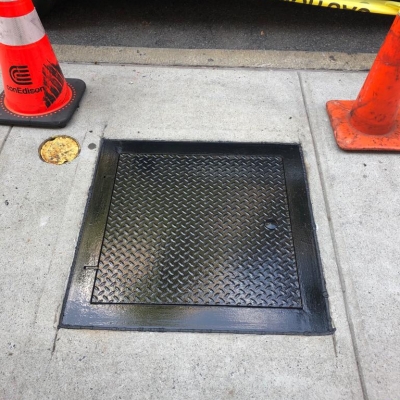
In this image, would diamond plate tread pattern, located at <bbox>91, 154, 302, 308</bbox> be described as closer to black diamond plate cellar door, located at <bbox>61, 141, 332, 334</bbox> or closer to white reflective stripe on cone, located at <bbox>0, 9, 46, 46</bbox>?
black diamond plate cellar door, located at <bbox>61, 141, 332, 334</bbox>

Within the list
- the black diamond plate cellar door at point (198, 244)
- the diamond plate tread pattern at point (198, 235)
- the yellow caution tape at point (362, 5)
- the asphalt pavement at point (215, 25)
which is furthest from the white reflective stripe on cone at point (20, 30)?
the yellow caution tape at point (362, 5)

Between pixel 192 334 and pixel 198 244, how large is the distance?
0.45 meters

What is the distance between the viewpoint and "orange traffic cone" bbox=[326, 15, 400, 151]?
2.17 m

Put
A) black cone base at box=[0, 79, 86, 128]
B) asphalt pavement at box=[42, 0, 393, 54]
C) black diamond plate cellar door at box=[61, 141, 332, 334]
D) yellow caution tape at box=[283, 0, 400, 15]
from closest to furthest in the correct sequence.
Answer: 1. black diamond plate cellar door at box=[61, 141, 332, 334]
2. black cone base at box=[0, 79, 86, 128]
3. yellow caution tape at box=[283, 0, 400, 15]
4. asphalt pavement at box=[42, 0, 393, 54]

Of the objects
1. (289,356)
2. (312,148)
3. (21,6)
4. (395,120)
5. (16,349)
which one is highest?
(21,6)

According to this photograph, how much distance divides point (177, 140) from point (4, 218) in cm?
107

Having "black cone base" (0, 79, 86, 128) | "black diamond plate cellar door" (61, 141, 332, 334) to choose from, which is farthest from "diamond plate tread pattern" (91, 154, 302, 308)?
"black cone base" (0, 79, 86, 128)

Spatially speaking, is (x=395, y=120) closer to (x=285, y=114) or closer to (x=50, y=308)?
(x=285, y=114)

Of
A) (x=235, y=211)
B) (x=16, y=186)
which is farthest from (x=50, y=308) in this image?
(x=235, y=211)

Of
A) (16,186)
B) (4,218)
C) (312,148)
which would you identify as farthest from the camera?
(312,148)

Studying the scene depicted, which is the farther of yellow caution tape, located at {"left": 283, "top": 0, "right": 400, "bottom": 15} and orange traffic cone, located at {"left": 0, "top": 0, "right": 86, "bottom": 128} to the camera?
yellow caution tape, located at {"left": 283, "top": 0, "right": 400, "bottom": 15}

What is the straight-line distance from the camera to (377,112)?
232 cm

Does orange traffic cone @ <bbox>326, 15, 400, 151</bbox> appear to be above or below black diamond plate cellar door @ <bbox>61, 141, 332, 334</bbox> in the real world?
above

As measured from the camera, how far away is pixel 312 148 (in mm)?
2408
